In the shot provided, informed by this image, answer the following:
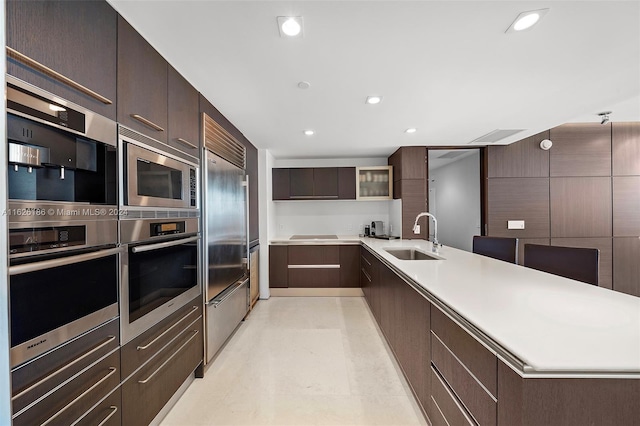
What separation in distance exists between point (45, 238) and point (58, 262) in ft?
0.34

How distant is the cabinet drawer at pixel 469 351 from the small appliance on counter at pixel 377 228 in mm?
3069

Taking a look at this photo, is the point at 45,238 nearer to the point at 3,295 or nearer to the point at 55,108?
the point at 3,295

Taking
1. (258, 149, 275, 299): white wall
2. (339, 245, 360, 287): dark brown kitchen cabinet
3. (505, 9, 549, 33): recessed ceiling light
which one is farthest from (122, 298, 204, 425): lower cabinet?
(505, 9, 549, 33): recessed ceiling light

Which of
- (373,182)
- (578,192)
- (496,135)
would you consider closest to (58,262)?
(373,182)

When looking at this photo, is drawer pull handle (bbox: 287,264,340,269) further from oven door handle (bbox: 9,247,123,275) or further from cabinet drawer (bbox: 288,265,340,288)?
oven door handle (bbox: 9,247,123,275)

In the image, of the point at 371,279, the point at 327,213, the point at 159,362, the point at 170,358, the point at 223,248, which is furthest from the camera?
the point at 327,213

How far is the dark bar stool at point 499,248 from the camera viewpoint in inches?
101

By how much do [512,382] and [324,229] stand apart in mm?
4035

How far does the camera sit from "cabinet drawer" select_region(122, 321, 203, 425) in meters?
1.37

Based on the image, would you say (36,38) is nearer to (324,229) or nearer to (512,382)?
(512,382)

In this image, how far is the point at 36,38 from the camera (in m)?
0.93

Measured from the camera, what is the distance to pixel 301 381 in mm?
2059

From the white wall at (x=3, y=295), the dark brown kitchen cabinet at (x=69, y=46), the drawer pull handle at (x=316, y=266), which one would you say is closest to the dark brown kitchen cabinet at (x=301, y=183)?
the drawer pull handle at (x=316, y=266)

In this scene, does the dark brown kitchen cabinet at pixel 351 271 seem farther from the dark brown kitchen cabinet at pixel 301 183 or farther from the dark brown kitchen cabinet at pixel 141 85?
the dark brown kitchen cabinet at pixel 141 85
